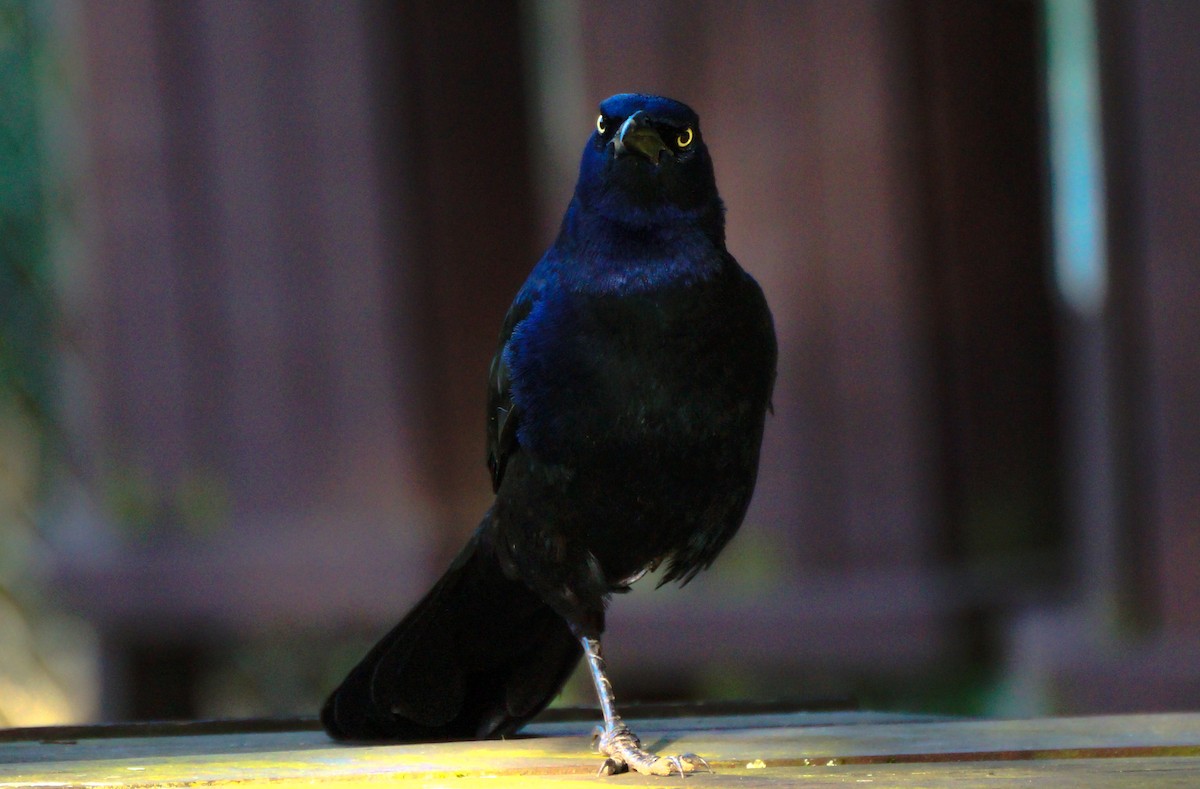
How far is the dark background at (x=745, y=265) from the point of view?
3.63 m

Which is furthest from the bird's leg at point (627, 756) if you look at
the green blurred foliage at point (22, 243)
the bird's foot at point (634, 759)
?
the green blurred foliage at point (22, 243)

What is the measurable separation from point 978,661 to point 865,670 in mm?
270

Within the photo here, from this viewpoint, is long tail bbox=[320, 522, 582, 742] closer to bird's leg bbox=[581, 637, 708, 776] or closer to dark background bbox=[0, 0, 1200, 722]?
bird's leg bbox=[581, 637, 708, 776]

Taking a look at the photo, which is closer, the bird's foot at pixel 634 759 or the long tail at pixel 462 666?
the bird's foot at pixel 634 759

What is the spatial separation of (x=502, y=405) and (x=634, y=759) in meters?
0.60

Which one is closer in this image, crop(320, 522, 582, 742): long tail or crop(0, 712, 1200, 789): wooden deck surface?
crop(0, 712, 1200, 789): wooden deck surface

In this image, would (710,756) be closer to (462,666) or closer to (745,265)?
(462,666)

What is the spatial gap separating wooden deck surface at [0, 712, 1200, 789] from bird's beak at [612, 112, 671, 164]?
85 cm

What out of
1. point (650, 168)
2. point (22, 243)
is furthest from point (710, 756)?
point (22, 243)

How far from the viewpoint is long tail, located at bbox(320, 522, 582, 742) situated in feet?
8.30

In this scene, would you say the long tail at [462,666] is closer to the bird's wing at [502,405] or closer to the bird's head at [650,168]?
the bird's wing at [502,405]

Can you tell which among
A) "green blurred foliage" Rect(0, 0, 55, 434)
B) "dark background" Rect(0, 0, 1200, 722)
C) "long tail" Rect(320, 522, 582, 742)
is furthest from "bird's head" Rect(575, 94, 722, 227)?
"green blurred foliage" Rect(0, 0, 55, 434)

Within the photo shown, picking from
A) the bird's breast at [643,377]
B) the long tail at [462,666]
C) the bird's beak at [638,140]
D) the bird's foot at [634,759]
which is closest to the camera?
the bird's foot at [634,759]

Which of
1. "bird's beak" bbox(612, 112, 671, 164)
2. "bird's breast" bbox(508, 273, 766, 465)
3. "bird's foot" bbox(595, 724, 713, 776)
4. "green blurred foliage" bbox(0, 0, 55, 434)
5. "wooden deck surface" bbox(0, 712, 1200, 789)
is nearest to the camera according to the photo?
"wooden deck surface" bbox(0, 712, 1200, 789)
